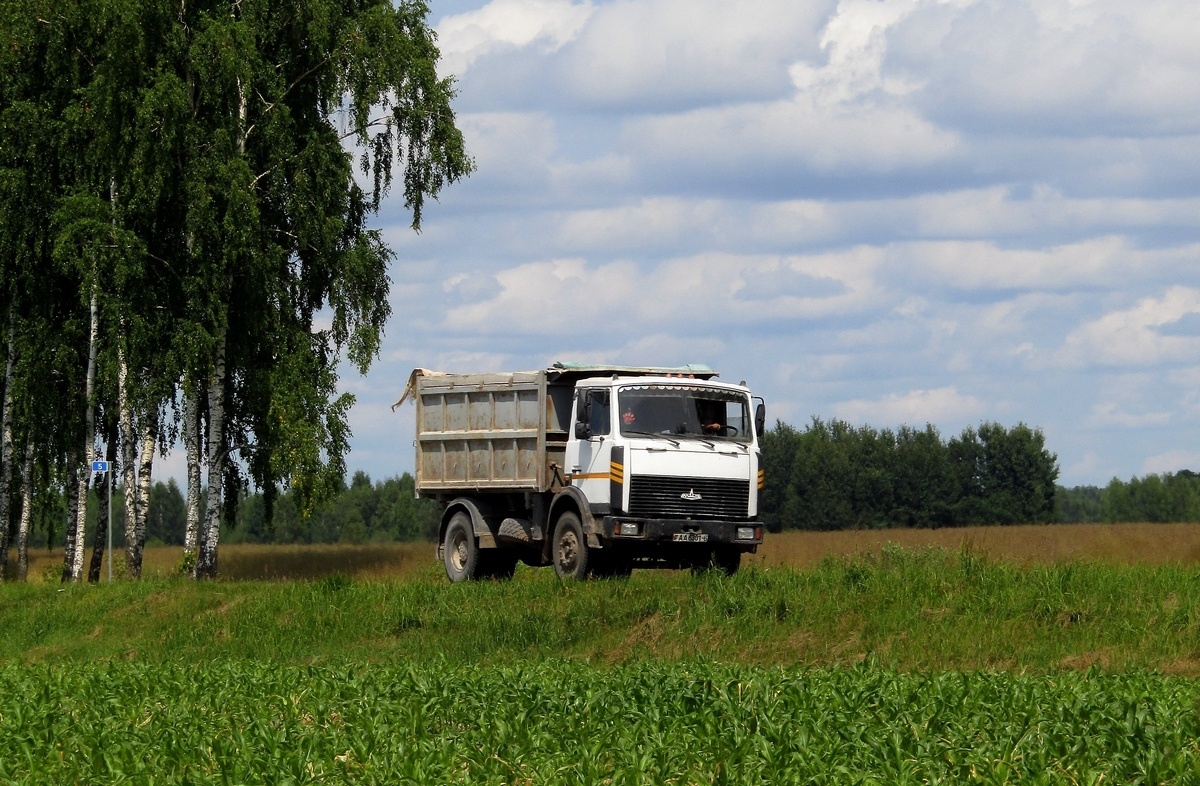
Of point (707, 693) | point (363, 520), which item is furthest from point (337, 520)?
point (707, 693)

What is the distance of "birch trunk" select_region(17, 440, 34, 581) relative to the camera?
37.1 meters

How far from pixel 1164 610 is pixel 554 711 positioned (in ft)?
29.3

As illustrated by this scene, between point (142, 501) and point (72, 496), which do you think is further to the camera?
point (72, 496)

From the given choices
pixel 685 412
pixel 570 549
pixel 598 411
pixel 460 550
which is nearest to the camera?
pixel 598 411

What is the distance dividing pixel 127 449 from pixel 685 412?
15.8 metres

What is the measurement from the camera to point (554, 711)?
943cm

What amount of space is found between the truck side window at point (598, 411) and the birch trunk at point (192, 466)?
1197 centimetres

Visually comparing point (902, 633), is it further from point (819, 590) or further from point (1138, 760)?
point (1138, 760)

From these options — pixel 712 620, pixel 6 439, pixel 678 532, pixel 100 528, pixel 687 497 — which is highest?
pixel 6 439

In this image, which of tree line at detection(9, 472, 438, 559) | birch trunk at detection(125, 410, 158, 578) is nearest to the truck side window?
birch trunk at detection(125, 410, 158, 578)

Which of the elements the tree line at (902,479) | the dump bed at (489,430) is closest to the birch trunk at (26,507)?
the dump bed at (489,430)

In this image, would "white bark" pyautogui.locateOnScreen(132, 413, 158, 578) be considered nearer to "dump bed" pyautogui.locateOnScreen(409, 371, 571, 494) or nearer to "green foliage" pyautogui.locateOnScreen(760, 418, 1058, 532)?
"dump bed" pyautogui.locateOnScreen(409, 371, 571, 494)

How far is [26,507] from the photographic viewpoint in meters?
42.2

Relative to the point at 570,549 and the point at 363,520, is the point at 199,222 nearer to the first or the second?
the point at 570,549
